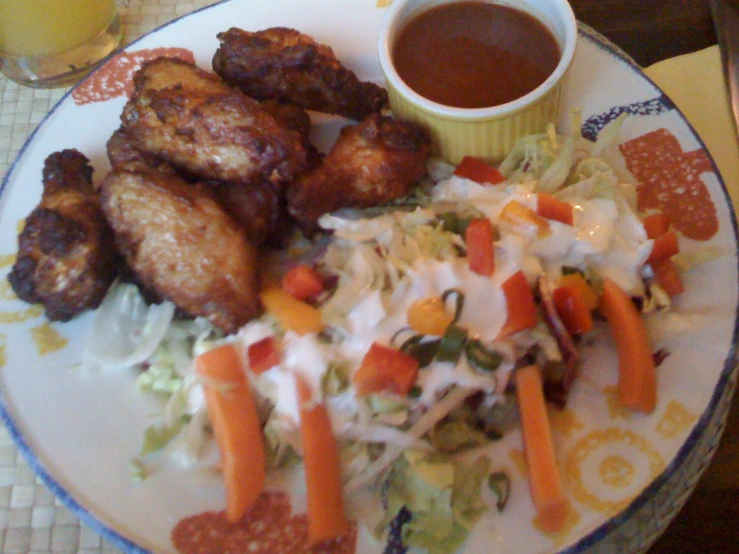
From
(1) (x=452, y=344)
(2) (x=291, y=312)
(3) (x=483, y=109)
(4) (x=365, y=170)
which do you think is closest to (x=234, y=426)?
(2) (x=291, y=312)

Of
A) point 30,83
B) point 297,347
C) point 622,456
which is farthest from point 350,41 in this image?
point 622,456

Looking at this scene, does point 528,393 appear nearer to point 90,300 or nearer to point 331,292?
point 331,292

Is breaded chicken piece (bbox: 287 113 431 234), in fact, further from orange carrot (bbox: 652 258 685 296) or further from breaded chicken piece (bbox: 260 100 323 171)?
orange carrot (bbox: 652 258 685 296)

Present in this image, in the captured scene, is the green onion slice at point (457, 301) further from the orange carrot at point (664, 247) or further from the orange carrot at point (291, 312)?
the orange carrot at point (664, 247)

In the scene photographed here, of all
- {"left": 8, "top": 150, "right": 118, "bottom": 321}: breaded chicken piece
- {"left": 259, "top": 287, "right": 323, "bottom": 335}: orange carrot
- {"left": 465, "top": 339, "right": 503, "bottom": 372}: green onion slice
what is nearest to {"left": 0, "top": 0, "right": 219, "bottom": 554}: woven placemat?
{"left": 8, "top": 150, "right": 118, "bottom": 321}: breaded chicken piece

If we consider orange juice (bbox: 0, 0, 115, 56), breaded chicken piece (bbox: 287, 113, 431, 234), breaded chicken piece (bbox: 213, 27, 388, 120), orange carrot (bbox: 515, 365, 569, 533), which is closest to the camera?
orange carrot (bbox: 515, 365, 569, 533)

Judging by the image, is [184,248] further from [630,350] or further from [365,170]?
[630,350]
